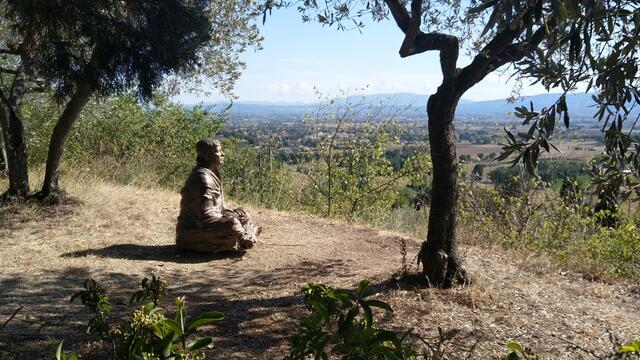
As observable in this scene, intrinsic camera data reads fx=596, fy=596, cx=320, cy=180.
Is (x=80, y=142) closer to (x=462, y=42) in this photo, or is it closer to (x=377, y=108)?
(x=377, y=108)

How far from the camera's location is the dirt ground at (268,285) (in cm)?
454

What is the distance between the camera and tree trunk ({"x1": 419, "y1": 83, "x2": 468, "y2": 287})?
5.42 m

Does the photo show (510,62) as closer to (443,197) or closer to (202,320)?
(443,197)

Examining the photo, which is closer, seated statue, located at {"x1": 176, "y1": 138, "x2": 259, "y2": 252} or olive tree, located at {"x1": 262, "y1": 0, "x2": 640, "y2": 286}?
olive tree, located at {"x1": 262, "y1": 0, "x2": 640, "y2": 286}

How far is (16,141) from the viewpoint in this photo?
8719mm

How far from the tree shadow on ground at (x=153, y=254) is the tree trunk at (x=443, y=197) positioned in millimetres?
2617

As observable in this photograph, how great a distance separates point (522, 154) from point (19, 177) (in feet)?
25.5

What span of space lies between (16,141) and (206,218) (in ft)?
12.1

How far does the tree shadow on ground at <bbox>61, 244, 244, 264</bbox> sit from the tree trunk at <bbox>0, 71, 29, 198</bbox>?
2.50 meters

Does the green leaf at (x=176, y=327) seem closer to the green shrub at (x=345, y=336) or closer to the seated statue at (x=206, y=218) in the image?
the green shrub at (x=345, y=336)

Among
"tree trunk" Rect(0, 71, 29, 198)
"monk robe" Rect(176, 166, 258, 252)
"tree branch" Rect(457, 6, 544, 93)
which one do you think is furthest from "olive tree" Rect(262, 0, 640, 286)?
"tree trunk" Rect(0, 71, 29, 198)

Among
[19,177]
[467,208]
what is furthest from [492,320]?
[19,177]

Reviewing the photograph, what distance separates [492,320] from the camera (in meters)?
5.02

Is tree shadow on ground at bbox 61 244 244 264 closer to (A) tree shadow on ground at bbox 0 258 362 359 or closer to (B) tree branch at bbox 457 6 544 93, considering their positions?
(A) tree shadow on ground at bbox 0 258 362 359
